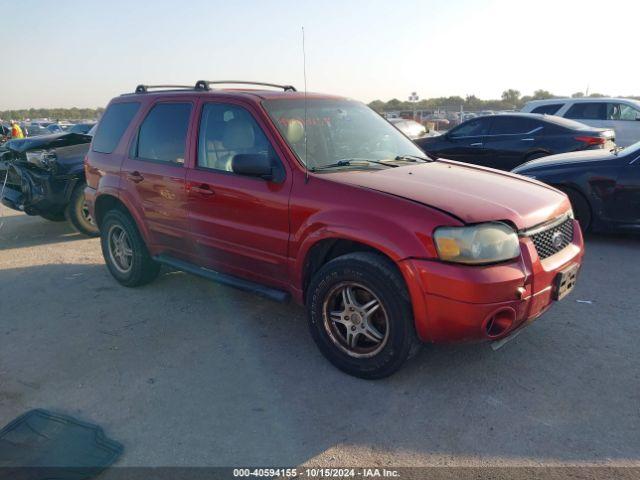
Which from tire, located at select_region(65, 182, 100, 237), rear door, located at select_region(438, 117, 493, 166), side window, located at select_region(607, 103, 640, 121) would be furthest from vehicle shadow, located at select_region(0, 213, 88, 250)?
side window, located at select_region(607, 103, 640, 121)

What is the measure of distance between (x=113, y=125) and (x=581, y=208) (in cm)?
548

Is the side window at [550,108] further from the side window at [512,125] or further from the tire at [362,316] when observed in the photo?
the tire at [362,316]

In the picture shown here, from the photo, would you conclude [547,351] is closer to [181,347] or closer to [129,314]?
[181,347]

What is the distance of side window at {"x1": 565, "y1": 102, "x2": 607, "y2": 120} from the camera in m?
12.6

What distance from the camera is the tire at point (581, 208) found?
628cm

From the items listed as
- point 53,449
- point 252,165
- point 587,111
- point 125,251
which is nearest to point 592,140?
point 587,111

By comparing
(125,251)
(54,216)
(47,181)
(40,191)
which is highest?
(47,181)

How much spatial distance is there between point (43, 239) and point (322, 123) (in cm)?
544

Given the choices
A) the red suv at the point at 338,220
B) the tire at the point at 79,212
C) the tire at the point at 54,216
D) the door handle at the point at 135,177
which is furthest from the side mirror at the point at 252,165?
the tire at the point at 54,216

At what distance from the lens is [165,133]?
454cm

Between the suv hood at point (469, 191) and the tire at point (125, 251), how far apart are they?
2.39 meters

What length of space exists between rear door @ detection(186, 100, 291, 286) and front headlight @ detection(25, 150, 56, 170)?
4.11 m

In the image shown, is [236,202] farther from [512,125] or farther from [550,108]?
[550,108]

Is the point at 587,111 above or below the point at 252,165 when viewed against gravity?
above
